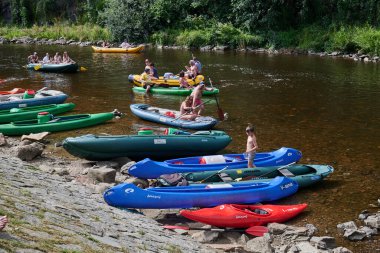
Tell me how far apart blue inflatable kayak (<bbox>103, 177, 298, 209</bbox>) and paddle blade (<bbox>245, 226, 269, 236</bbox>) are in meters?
0.92

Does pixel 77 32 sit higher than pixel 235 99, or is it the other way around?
pixel 77 32

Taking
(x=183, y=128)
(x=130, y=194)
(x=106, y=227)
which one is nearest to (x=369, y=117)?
(x=183, y=128)

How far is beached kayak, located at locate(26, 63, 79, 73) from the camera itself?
2736cm

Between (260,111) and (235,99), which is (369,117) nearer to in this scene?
(260,111)

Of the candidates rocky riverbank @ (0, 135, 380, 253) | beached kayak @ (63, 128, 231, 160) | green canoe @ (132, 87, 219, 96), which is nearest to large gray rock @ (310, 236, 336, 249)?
rocky riverbank @ (0, 135, 380, 253)

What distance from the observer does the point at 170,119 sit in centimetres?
1599

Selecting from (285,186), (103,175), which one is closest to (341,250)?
(285,186)

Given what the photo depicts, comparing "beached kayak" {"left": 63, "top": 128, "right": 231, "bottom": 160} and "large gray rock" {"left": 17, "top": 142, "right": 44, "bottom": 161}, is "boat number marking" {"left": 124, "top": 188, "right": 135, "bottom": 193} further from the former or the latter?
"large gray rock" {"left": 17, "top": 142, "right": 44, "bottom": 161}

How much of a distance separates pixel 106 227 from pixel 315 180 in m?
5.76

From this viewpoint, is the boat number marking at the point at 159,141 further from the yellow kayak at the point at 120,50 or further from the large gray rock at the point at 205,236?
the yellow kayak at the point at 120,50

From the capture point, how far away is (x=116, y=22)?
43.5m

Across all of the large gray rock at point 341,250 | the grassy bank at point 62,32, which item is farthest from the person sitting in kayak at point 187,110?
the grassy bank at point 62,32

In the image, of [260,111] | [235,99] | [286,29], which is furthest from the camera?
[286,29]

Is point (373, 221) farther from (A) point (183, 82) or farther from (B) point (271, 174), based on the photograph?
(A) point (183, 82)
